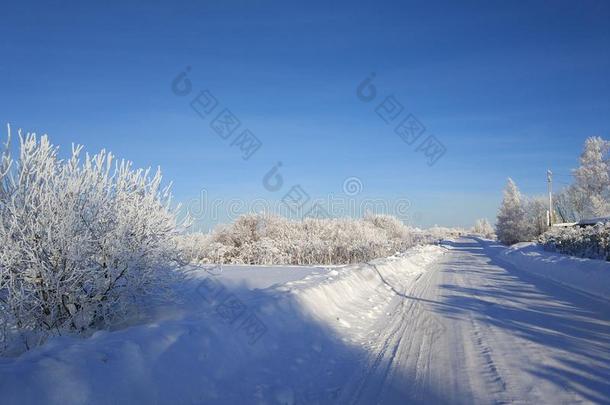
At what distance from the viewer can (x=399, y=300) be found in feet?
41.7

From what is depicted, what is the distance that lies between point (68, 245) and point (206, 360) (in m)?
3.15

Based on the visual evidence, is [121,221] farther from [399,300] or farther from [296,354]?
[399,300]

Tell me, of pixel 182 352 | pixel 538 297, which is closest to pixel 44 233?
pixel 182 352

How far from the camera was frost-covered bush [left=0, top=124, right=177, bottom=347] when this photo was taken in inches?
255

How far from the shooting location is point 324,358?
647cm

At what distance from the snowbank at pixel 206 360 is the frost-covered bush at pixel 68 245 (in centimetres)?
135

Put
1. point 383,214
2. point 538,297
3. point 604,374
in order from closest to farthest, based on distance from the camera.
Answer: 1. point 604,374
2. point 538,297
3. point 383,214

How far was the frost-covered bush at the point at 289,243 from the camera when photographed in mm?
31469

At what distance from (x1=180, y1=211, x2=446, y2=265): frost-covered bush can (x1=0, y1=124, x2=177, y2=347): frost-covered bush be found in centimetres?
2141

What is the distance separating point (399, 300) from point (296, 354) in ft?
22.5

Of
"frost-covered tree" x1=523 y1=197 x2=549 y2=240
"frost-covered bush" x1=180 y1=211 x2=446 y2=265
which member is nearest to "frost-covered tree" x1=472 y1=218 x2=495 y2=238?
"frost-covered tree" x1=523 y1=197 x2=549 y2=240

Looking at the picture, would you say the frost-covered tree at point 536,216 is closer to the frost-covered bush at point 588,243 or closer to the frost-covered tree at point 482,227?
the frost-covered bush at point 588,243

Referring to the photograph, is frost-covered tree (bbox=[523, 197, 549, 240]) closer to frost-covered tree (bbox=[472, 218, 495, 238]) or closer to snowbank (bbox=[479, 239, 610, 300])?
snowbank (bbox=[479, 239, 610, 300])

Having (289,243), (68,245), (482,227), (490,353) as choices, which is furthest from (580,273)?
(482,227)
